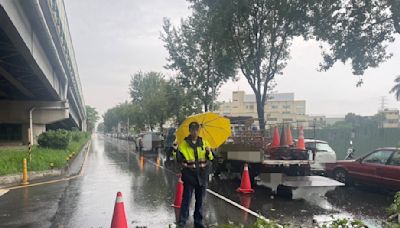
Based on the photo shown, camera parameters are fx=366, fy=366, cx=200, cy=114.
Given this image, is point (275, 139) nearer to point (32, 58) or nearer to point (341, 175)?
point (341, 175)

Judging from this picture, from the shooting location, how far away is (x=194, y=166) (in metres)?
6.28

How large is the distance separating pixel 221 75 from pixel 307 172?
15650 mm

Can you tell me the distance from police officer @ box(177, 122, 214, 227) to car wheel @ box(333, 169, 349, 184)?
704 cm

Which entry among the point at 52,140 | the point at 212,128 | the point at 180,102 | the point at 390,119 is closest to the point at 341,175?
the point at 212,128

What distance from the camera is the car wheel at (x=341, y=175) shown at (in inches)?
462

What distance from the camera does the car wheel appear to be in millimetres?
11741

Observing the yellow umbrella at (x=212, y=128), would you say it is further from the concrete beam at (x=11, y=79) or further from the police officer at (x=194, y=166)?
the concrete beam at (x=11, y=79)

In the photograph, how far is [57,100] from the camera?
27.8 m

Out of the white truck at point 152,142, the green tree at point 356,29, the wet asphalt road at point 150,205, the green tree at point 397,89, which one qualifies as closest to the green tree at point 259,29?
the green tree at point 356,29

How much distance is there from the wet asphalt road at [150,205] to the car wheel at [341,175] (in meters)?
0.47

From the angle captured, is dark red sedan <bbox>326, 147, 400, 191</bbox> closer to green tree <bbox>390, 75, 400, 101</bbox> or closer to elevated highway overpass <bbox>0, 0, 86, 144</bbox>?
elevated highway overpass <bbox>0, 0, 86, 144</bbox>

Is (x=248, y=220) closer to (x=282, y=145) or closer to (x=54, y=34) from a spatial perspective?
(x=282, y=145)

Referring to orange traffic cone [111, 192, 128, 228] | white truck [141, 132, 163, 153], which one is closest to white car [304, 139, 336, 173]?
orange traffic cone [111, 192, 128, 228]

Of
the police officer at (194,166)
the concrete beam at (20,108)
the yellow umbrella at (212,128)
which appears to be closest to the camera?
the police officer at (194,166)
